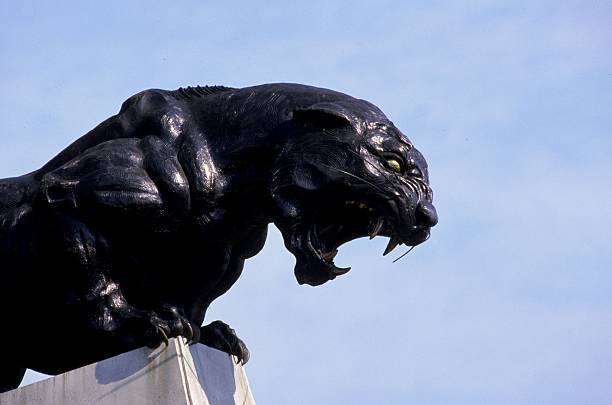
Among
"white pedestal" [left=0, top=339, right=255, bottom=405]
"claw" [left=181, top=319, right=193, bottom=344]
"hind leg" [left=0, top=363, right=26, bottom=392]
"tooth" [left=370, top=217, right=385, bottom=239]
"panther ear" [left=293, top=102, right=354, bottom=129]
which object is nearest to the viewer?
"white pedestal" [left=0, top=339, right=255, bottom=405]

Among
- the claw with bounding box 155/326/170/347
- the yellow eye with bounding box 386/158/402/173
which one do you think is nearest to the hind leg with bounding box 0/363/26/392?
the claw with bounding box 155/326/170/347

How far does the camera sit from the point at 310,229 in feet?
28.2

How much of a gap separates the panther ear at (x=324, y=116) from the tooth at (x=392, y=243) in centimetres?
68

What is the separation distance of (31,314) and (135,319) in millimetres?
717

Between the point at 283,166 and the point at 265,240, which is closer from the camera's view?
the point at 283,166

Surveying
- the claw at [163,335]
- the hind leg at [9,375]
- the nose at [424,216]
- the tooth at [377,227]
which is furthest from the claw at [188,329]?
the nose at [424,216]

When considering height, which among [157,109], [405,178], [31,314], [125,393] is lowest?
[125,393]

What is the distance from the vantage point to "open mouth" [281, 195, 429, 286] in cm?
852

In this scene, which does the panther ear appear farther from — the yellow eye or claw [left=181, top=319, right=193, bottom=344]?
claw [left=181, top=319, right=193, bottom=344]

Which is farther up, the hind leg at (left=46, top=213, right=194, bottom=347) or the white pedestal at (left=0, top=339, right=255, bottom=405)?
the hind leg at (left=46, top=213, right=194, bottom=347)

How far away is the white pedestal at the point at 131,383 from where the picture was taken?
8266mm

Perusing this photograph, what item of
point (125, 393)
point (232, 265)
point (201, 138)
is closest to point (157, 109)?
point (201, 138)

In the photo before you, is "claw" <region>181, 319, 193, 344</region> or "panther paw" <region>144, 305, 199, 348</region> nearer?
"panther paw" <region>144, 305, 199, 348</region>

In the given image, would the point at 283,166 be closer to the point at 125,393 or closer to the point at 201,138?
the point at 201,138
